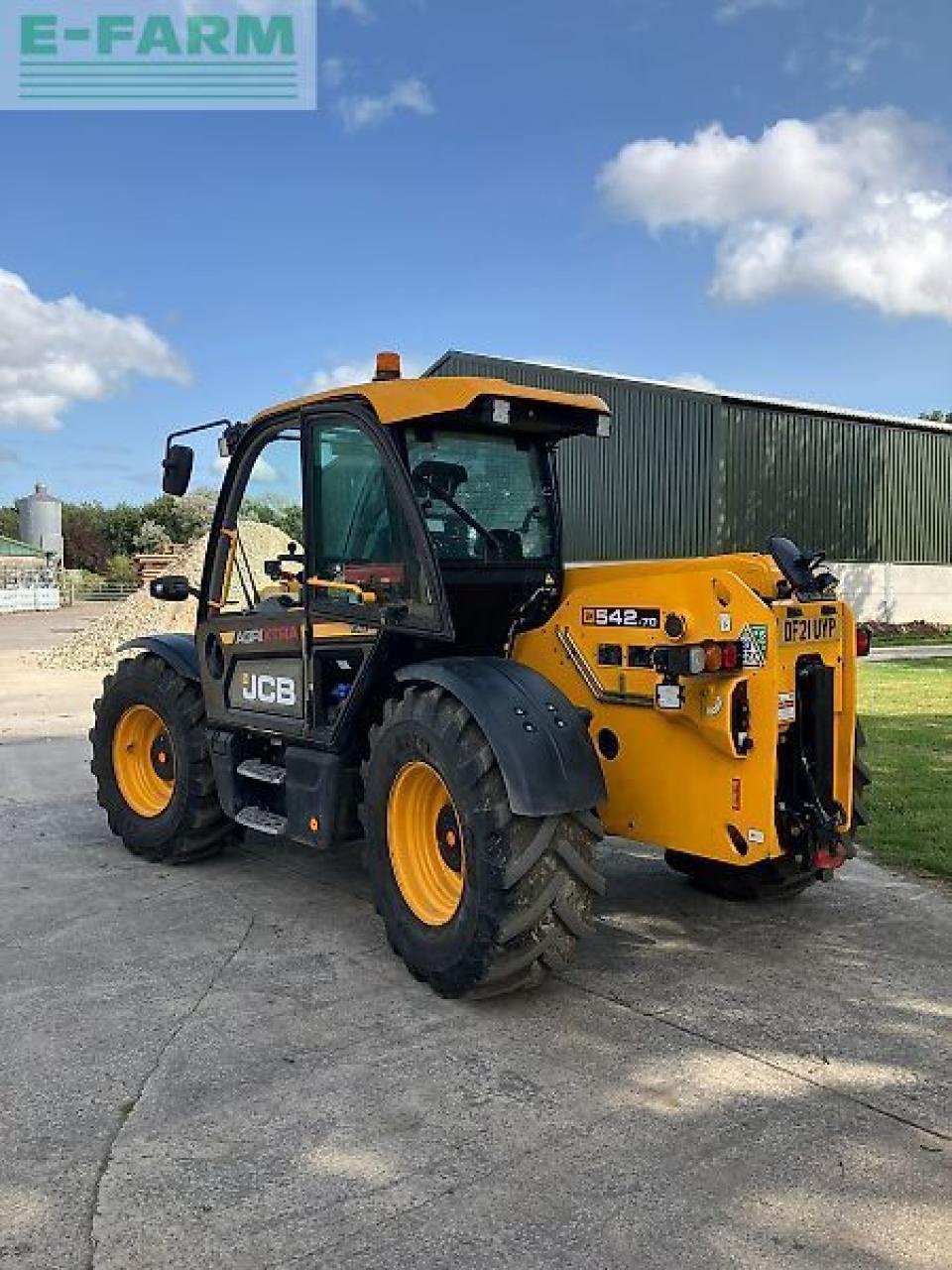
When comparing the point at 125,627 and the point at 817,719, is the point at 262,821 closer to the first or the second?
the point at 817,719

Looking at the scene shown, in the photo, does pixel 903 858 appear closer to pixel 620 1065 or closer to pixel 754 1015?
pixel 754 1015

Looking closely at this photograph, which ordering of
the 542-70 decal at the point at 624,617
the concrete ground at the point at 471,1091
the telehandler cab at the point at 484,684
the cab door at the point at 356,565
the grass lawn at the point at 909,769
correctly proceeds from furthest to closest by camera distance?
the grass lawn at the point at 909,769 < the cab door at the point at 356,565 < the 542-70 decal at the point at 624,617 < the telehandler cab at the point at 484,684 < the concrete ground at the point at 471,1091

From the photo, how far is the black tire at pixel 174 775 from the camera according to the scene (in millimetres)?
5961

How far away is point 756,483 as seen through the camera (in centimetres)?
2378

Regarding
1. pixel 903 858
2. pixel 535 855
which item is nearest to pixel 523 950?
pixel 535 855

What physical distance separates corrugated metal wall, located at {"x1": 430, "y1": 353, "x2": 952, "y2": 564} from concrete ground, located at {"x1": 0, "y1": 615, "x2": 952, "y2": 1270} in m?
18.7

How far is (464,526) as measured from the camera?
4.99 metres

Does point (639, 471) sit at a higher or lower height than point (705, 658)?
higher

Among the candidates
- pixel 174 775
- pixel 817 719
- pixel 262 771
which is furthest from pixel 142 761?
pixel 817 719

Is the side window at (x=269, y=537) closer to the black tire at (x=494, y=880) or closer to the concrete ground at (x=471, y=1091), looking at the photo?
the black tire at (x=494, y=880)

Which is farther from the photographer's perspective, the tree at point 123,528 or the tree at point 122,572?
the tree at point 123,528

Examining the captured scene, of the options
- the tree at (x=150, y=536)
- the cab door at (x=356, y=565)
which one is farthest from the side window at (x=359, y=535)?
the tree at (x=150, y=536)

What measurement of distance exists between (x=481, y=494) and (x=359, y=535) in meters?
0.59

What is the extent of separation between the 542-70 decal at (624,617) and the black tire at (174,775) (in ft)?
7.86
